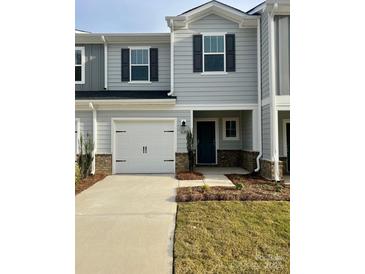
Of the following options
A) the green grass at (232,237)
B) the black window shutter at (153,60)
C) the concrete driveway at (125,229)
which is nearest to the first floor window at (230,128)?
the black window shutter at (153,60)

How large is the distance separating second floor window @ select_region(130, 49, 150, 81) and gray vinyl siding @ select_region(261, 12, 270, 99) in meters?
4.85

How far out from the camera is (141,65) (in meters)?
11.2

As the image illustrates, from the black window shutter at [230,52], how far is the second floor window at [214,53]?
0.20m

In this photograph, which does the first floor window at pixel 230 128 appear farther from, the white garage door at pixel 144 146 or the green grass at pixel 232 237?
the green grass at pixel 232 237

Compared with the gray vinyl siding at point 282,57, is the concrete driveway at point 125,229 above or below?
below

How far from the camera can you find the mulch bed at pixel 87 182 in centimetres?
788

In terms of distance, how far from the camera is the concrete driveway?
3.41m

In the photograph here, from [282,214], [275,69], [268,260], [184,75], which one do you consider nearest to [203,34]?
[184,75]

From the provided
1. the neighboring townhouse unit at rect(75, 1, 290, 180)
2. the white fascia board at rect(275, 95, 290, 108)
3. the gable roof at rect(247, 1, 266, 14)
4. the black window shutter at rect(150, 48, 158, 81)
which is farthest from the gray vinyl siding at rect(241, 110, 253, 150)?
the black window shutter at rect(150, 48, 158, 81)

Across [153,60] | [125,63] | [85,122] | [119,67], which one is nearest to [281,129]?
[153,60]

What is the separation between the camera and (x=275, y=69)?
8.52 metres
